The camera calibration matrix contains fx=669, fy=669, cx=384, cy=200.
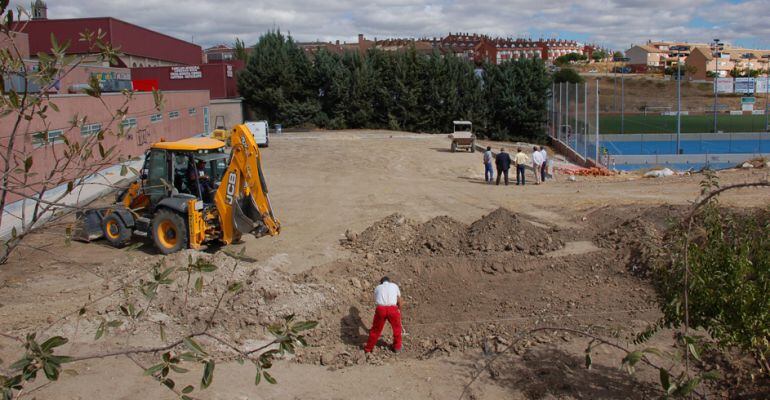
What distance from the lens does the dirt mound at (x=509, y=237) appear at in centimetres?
1427

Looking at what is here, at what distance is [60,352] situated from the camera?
31.2ft

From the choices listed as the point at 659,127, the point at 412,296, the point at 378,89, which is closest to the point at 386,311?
the point at 412,296

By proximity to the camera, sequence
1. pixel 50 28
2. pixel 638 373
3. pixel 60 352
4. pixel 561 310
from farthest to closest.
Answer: pixel 50 28, pixel 561 310, pixel 60 352, pixel 638 373

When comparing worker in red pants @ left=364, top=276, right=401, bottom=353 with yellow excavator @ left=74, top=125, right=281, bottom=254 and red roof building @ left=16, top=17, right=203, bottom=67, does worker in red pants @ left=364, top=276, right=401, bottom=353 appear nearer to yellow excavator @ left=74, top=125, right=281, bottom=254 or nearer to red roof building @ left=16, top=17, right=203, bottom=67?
yellow excavator @ left=74, top=125, right=281, bottom=254

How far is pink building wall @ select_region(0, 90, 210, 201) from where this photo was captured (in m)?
19.3

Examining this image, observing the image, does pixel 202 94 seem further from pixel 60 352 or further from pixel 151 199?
pixel 60 352

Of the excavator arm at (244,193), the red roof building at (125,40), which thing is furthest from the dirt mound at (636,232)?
the red roof building at (125,40)

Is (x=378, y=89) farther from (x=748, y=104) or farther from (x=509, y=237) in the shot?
(x=509, y=237)

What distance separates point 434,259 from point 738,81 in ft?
186

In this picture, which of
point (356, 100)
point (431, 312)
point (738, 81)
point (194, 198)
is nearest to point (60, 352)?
point (194, 198)

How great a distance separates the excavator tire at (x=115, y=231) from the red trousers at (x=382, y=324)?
7.69 m

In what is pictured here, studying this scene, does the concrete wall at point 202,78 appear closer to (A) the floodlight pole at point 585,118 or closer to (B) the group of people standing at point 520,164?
(A) the floodlight pole at point 585,118

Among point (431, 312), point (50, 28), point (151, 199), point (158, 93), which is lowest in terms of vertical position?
point (431, 312)

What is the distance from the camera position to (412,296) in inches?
497
